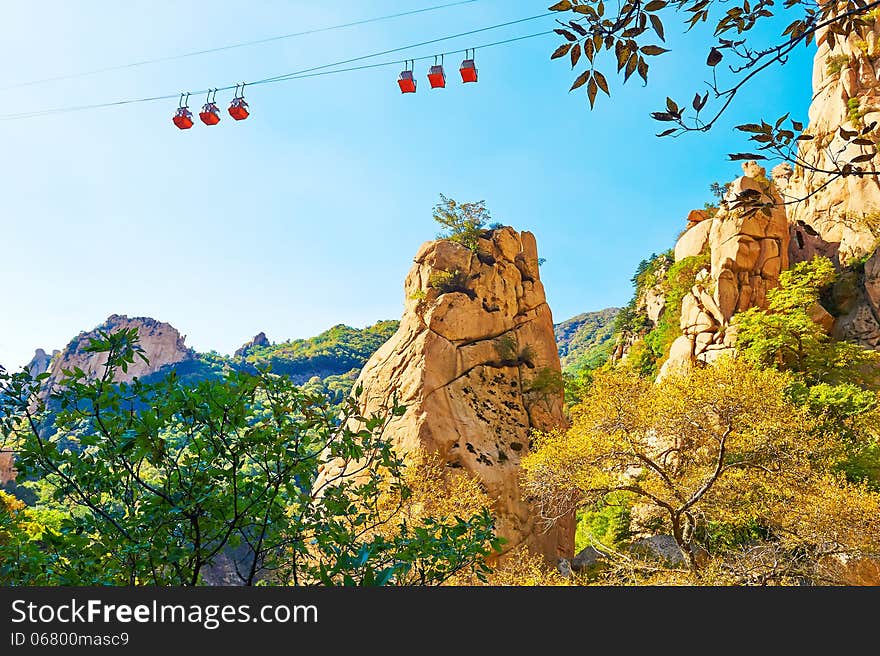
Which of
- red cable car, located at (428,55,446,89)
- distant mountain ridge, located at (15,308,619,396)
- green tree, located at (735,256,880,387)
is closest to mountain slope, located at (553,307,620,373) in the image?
distant mountain ridge, located at (15,308,619,396)

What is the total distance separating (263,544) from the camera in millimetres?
2451

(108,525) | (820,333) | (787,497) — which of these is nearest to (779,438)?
(787,497)

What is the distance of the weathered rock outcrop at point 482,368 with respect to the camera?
1600 cm

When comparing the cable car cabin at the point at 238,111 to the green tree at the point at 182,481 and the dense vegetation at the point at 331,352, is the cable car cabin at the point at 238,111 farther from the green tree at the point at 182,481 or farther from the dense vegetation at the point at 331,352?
the dense vegetation at the point at 331,352

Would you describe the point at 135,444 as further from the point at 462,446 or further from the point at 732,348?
A: the point at 732,348

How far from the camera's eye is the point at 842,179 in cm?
2573

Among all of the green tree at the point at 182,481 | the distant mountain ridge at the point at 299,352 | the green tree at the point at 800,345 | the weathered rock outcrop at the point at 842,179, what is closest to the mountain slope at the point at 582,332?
the distant mountain ridge at the point at 299,352

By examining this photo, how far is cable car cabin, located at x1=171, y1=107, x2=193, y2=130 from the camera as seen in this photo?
8.38 meters

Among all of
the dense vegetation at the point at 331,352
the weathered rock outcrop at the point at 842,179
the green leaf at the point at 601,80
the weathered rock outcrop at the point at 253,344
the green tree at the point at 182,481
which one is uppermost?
the weathered rock outcrop at the point at 253,344

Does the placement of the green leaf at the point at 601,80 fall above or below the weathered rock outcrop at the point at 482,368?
below

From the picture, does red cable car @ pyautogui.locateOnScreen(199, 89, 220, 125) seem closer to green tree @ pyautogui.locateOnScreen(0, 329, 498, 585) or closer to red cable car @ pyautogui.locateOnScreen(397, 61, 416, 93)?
red cable car @ pyautogui.locateOnScreen(397, 61, 416, 93)

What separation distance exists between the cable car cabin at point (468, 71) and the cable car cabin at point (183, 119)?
442 centimetres

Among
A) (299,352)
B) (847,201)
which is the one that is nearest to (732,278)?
(847,201)

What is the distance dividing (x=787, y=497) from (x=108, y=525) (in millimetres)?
12368
